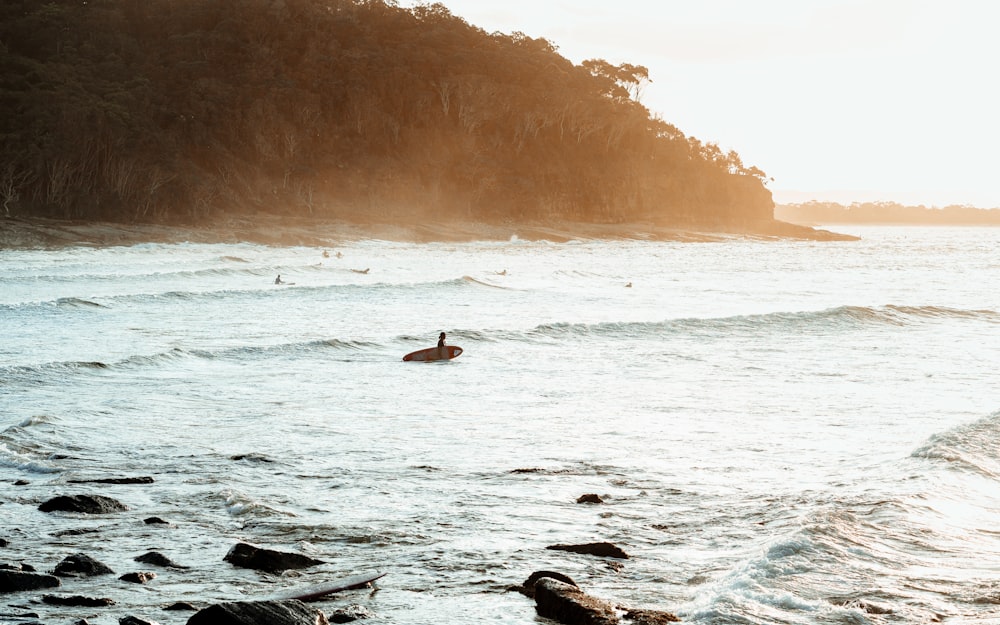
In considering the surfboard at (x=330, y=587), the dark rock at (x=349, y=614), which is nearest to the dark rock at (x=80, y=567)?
the surfboard at (x=330, y=587)

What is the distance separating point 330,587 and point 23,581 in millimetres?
1749

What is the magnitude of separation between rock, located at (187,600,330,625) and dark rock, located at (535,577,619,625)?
1.27 metres

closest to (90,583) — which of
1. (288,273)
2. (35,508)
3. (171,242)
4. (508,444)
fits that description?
(35,508)

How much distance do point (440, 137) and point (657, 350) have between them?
8541 centimetres

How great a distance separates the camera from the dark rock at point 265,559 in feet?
20.8

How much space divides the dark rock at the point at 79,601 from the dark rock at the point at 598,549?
2943 mm

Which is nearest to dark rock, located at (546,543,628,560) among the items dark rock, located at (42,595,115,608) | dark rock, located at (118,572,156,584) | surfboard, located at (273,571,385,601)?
surfboard, located at (273,571,385,601)

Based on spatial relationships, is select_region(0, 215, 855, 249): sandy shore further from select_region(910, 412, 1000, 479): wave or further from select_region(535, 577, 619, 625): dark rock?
select_region(535, 577, 619, 625): dark rock

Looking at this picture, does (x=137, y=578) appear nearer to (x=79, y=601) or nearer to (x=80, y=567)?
(x=80, y=567)

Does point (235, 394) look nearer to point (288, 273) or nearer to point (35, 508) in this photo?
point (35, 508)

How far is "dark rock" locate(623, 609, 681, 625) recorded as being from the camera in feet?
17.5

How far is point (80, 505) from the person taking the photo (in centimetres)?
763

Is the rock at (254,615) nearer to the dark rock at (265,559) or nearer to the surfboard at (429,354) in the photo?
the dark rock at (265,559)

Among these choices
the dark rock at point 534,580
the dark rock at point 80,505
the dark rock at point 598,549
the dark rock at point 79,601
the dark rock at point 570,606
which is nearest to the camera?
the dark rock at point 570,606
